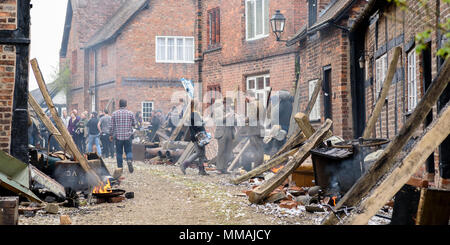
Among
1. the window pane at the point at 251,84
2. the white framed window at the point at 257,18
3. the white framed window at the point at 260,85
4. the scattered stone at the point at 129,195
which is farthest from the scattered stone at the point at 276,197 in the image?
the window pane at the point at 251,84

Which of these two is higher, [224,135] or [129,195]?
[224,135]

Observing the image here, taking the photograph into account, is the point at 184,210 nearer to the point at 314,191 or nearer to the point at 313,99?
the point at 314,191

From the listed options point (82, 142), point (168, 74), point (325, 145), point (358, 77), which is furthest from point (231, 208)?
point (168, 74)

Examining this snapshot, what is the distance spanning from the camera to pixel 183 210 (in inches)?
352

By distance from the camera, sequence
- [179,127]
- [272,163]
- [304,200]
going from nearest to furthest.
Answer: [304,200] → [272,163] → [179,127]

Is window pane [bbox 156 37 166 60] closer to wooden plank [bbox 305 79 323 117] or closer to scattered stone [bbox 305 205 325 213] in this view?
wooden plank [bbox 305 79 323 117]

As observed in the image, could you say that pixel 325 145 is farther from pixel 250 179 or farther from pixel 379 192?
pixel 379 192

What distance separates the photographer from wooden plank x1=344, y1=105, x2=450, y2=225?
5.65 metres

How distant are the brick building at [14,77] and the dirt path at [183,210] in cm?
139

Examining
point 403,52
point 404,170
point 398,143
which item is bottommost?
point 404,170

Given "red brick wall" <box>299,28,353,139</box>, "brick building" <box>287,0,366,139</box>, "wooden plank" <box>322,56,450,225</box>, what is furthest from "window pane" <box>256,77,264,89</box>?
"wooden plank" <box>322,56,450,225</box>

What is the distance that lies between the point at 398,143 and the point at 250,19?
54.1 ft

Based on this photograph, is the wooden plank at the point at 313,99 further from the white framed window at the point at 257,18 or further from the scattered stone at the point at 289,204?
the white framed window at the point at 257,18

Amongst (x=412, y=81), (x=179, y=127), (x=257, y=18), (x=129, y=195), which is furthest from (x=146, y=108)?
(x=412, y=81)
